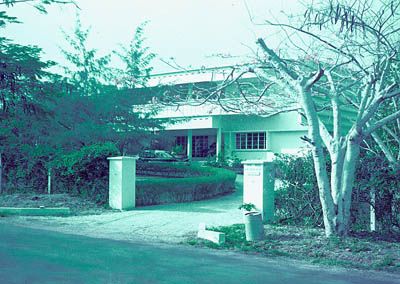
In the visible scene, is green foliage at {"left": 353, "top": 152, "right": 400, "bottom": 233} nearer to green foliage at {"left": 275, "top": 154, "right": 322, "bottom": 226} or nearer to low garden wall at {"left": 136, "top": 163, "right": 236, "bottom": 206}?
green foliage at {"left": 275, "top": 154, "right": 322, "bottom": 226}

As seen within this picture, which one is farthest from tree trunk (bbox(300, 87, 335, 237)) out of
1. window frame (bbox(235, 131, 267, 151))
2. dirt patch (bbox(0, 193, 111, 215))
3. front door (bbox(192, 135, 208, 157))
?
front door (bbox(192, 135, 208, 157))

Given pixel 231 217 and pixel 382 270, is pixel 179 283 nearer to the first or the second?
pixel 382 270

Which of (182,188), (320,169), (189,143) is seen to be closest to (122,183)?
(182,188)

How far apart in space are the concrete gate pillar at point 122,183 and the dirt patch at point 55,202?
17.0 inches

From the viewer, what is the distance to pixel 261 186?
1256cm

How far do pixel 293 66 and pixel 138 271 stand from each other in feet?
23.6

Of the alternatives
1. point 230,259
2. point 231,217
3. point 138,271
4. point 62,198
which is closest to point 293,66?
point 231,217

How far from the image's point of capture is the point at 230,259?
357 inches

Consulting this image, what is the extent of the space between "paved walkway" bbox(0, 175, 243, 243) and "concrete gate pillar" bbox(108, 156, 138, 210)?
0.43 meters

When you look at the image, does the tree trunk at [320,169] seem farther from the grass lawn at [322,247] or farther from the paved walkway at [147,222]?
the paved walkway at [147,222]

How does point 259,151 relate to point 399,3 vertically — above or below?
below

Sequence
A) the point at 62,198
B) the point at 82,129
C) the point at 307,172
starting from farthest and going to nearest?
1. the point at 82,129
2. the point at 62,198
3. the point at 307,172

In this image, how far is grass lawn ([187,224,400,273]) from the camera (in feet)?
29.2

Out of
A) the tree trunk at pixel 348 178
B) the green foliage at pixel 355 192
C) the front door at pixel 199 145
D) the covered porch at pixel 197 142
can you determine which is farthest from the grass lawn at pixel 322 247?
the front door at pixel 199 145
